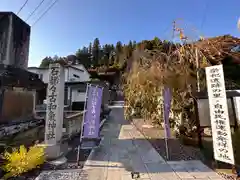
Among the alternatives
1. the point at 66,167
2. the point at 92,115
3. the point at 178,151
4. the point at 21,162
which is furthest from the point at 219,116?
the point at 21,162

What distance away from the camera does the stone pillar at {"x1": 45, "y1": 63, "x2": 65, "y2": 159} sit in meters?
5.32

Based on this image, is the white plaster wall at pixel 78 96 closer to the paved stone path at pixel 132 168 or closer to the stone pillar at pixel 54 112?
the paved stone path at pixel 132 168

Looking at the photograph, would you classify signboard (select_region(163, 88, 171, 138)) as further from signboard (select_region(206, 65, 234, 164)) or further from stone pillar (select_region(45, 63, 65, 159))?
stone pillar (select_region(45, 63, 65, 159))

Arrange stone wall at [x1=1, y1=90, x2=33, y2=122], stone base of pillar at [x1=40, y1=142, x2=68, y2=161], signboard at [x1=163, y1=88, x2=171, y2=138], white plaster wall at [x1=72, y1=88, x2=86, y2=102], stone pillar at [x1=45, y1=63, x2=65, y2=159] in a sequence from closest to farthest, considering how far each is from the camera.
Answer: stone base of pillar at [x1=40, y1=142, x2=68, y2=161]
stone pillar at [x1=45, y1=63, x2=65, y2=159]
signboard at [x1=163, y1=88, x2=171, y2=138]
stone wall at [x1=1, y1=90, x2=33, y2=122]
white plaster wall at [x1=72, y1=88, x2=86, y2=102]

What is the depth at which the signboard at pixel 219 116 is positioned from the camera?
156 inches

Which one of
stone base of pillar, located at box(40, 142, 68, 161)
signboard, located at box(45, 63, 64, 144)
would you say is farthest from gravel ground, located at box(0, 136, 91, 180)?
signboard, located at box(45, 63, 64, 144)

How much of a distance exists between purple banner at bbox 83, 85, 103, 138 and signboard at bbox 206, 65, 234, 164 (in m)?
3.24

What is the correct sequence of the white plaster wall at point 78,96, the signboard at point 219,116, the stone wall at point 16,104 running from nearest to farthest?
the signboard at point 219,116 → the stone wall at point 16,104 → the white plaster wall at point 78,96

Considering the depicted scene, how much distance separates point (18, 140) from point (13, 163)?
333 cm

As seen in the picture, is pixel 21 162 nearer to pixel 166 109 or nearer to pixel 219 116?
pixel 166 109

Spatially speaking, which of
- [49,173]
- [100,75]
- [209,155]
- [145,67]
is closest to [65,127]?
[49,173]

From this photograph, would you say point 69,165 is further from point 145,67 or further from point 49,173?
point 145,67

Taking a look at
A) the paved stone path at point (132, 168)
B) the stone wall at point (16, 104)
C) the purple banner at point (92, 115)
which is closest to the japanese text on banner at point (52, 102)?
the purple banner at point (92, 115)

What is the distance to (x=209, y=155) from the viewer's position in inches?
219
